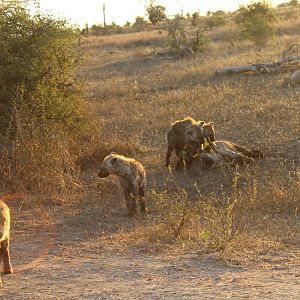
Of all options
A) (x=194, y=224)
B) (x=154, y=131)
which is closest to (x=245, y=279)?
(x=194, y=224)

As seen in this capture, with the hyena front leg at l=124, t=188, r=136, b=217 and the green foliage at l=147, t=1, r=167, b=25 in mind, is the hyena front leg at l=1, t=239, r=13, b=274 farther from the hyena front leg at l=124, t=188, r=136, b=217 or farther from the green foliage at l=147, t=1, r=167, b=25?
the green foliage at l=147, t=1, r=167, b=25

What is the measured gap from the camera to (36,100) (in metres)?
13.3

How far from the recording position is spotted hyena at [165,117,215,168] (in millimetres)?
12617

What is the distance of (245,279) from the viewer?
676 cm

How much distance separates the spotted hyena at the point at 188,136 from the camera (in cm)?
1262

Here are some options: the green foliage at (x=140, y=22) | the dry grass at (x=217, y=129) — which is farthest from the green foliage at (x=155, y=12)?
the green foliage at (x=140, y=22)

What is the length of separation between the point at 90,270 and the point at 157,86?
1489 cm

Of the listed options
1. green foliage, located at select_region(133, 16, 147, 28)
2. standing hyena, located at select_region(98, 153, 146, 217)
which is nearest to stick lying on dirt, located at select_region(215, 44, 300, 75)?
standing hyena, located at select_region(98, 153, 146, 217)

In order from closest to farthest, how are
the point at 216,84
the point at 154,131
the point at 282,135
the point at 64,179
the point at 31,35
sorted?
the point at 64,179 < the point at 31,35 < the point at 282,135 < the point at 154,131 < the point at 216,84

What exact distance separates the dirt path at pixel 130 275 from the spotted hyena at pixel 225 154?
4218 mm

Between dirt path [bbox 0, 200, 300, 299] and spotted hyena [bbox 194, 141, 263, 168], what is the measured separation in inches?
166

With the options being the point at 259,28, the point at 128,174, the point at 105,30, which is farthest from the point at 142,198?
the point at 105,30

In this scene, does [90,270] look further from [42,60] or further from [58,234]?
[42,60]

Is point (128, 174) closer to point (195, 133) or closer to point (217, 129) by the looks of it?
point (195, 133)
